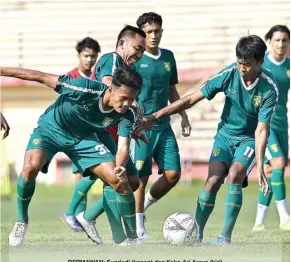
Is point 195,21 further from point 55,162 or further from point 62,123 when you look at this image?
point 62,123

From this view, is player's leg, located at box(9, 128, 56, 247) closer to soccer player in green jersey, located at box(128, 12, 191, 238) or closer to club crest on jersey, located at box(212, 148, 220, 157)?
soccer player in green jersey, located at box(128, 12, 191, 238)

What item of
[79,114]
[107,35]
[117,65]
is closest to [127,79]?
[79,114]

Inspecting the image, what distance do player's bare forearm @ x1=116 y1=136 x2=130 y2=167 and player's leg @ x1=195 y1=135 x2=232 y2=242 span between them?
106 cm

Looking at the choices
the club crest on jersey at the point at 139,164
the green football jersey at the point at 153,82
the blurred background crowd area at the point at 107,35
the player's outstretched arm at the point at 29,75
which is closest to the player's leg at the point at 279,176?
the green football jersey at the point at 153,82

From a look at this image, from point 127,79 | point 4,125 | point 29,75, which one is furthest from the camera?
point 4,125

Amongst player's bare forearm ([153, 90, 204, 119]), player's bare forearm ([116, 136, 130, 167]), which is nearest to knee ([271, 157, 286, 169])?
player's bare forearm ([153, 90, 204, 119])

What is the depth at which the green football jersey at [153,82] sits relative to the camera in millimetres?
10711

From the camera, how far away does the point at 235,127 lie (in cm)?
984

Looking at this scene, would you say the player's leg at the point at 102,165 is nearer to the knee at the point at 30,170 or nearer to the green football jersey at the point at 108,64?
the knee at the point at 30,170

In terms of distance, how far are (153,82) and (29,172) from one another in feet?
6.76

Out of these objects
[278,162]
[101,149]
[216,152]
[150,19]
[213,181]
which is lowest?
[278,162]

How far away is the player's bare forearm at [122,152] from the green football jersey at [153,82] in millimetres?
1673

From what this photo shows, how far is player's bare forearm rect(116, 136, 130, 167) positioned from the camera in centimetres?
898

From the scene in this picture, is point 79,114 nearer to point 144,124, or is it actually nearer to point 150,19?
point 144,124
